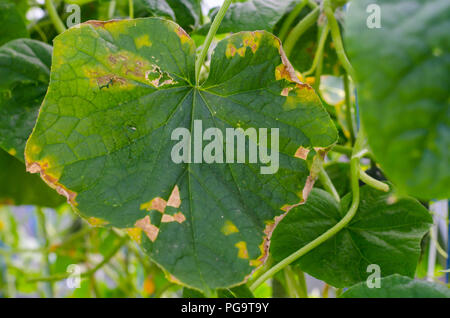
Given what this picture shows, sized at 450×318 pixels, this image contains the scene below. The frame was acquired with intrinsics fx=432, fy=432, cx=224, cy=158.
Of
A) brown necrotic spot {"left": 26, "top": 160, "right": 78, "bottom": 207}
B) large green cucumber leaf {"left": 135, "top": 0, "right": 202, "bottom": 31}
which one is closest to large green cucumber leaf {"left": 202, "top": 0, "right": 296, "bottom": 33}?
large green cucumber leaf {"left": 135, "top": 0, "right": 202, "bottom": 31}

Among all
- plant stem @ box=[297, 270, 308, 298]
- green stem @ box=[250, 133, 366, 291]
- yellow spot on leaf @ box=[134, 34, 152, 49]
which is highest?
yellow spot on leaf @ box=[134, 34, 152, 49]

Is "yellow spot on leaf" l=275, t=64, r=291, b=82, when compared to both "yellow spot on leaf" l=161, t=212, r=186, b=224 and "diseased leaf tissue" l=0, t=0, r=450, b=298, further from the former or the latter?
"yellow spot on leaf" l=161, t=212, r=186, b=224

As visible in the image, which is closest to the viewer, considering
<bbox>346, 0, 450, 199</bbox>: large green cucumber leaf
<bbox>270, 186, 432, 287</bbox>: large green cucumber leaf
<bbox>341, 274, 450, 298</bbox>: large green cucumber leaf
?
<bbox>346, 0, 450, 199</bbox>: large green cucumber leaf

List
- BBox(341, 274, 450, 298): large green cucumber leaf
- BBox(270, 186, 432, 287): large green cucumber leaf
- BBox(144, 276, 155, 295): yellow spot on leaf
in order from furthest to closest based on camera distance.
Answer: BBox(144, 276, 155, 295): yellow spot on leaf, BBox(270, 186, 432, 287): large green cucumber leaf, BBox(341, 274, 450, 298): large green cucumber leaf

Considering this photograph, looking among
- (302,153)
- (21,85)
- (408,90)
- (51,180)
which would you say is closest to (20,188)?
(21,85)

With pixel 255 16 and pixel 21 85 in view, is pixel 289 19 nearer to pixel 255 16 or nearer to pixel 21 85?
pixel 255 16

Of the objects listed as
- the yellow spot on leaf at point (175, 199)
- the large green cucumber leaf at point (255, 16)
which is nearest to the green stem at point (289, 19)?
the large green cucumber leaf at point (255, 16)
